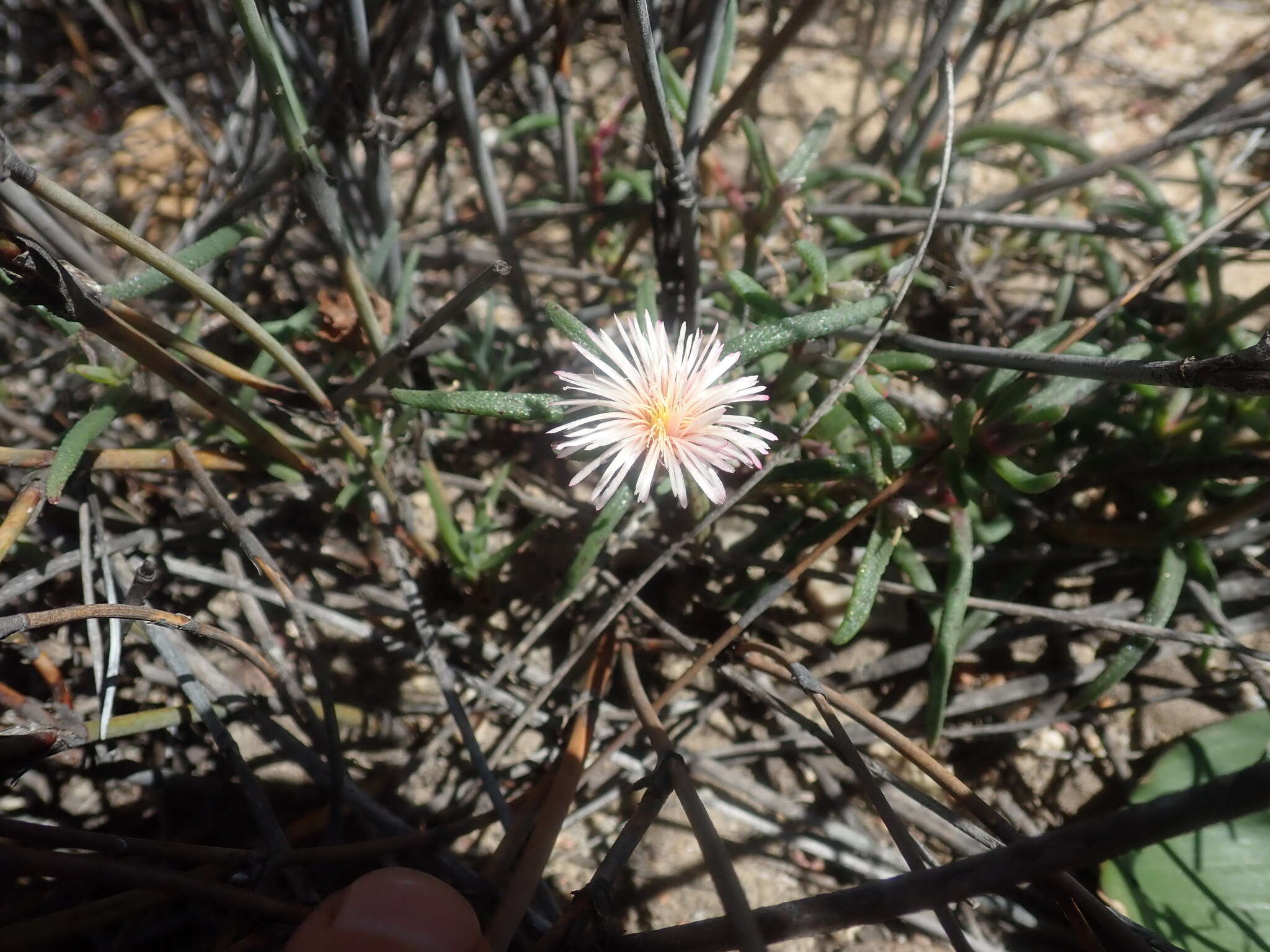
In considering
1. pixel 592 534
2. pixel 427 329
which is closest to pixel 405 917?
pixel 592 534

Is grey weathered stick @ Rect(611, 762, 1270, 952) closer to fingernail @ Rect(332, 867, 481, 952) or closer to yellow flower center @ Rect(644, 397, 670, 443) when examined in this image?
fingernail @ Rect(332, 867, 481, 952)

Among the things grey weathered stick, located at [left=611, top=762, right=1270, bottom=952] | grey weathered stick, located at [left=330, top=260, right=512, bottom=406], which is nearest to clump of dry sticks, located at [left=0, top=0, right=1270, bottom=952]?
grey weathered stick, located at [left=330, top=260, right=512, bottom=406]

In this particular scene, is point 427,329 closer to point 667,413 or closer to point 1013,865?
point 667,413

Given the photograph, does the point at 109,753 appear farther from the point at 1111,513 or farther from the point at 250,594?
the point at 1111,513

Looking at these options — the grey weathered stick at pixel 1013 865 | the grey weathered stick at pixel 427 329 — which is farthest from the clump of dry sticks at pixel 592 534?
the grey weathered stick at pixel 1013 865

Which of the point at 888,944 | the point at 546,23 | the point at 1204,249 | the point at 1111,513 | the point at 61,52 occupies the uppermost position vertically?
the point at 61,52

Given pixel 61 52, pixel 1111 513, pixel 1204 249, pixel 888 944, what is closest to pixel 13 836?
pixel 888 944

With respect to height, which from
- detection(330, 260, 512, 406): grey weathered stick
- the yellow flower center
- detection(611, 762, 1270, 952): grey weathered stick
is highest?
detection(330, 260, 512, 406): grey weathered stick
